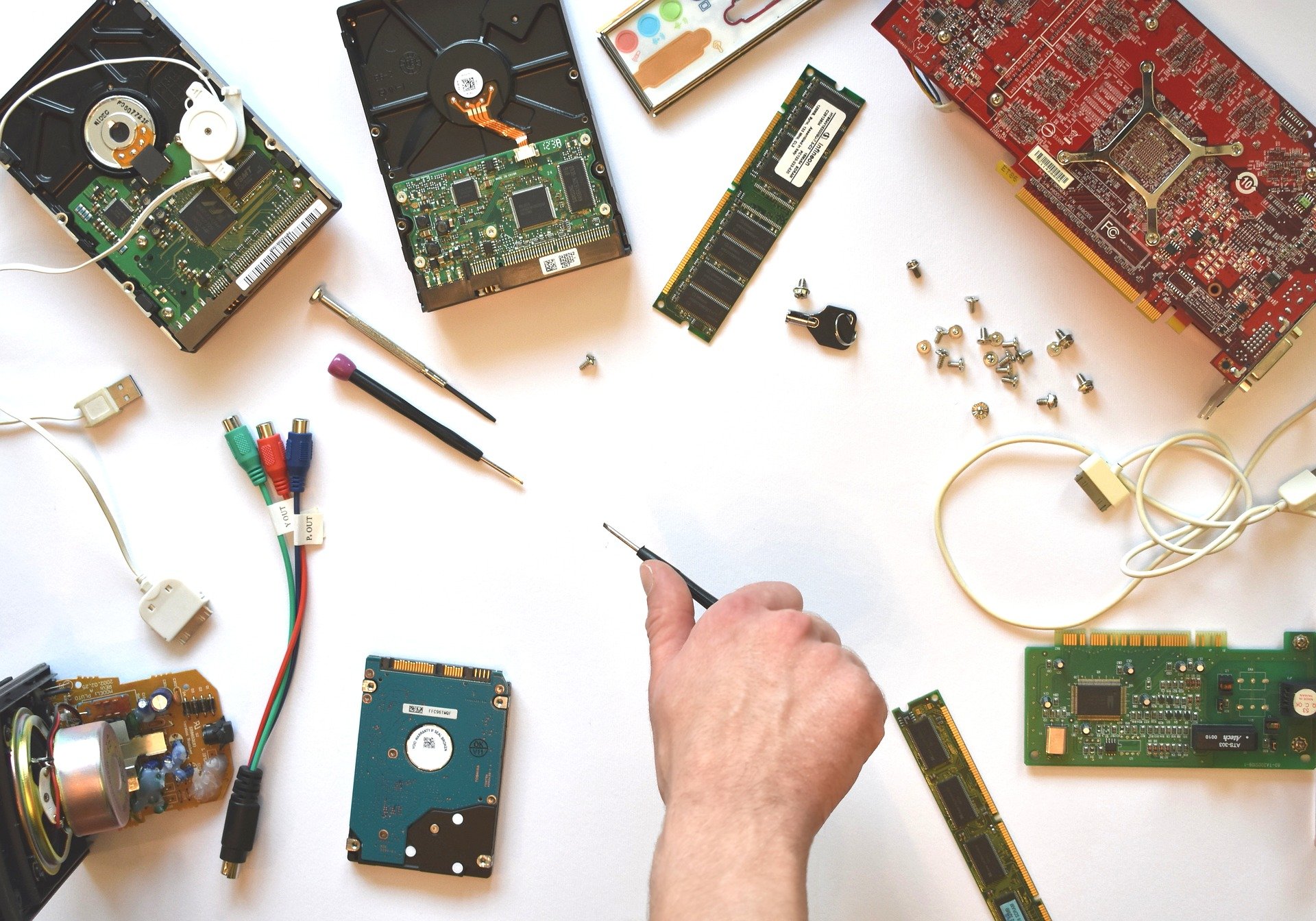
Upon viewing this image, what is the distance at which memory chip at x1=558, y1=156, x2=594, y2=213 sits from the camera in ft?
8.79

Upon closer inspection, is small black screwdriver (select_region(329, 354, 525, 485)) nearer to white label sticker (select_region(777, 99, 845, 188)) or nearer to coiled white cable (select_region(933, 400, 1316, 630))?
white label sticker (select_region(777, 99, 845, 188))

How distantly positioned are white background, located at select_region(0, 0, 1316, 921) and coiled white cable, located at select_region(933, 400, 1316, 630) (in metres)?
0.05

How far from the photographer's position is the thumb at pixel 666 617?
7.57 feet

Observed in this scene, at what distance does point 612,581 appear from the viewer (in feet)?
9.40

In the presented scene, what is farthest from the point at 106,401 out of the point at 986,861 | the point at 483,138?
the point at 986,861

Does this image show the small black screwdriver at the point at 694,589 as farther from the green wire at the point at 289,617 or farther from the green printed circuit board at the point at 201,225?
the green printed circuit board at the point at 201,225

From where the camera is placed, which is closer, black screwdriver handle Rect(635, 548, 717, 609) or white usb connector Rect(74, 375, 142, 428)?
black screwdriver handle Rect(635, 548, 717, 609)

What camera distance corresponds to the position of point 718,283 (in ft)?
9.16

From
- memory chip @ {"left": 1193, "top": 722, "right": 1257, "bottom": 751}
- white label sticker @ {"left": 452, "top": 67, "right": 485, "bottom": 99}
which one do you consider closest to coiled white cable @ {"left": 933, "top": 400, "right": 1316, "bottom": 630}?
memory chip @ {"left": 1193, "top": 722, "right": 1257, "bottom": 751}

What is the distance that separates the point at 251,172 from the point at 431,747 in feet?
5.85

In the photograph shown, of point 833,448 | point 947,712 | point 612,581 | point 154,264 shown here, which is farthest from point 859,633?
point 154,264

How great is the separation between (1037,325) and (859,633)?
3.48ft

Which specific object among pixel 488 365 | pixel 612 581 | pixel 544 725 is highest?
pixel 488 365

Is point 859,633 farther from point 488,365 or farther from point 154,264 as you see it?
point 154,264
